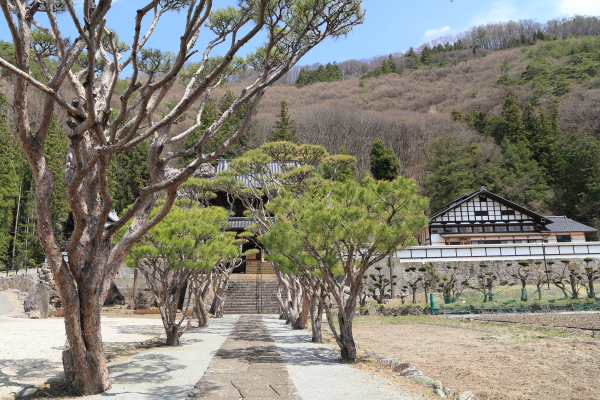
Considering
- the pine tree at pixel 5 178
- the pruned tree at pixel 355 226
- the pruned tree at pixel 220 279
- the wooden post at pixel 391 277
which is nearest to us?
the pruned tree at pixel 355 226

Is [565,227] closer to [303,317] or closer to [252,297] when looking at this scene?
[252,297]

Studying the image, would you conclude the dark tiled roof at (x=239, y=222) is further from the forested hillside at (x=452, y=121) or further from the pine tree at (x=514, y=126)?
the pine tree at (x=514, y=126)

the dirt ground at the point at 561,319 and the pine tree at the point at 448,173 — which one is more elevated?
the pine tree at the point at 448,173

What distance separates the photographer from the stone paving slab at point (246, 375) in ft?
17.7

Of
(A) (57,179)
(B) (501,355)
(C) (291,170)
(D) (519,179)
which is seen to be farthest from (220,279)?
(D) (519,179)

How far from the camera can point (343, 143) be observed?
5006 centimetres

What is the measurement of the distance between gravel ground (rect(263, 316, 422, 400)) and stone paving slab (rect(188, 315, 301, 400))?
0.59 feet

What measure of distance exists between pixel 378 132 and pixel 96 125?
49.1 meters

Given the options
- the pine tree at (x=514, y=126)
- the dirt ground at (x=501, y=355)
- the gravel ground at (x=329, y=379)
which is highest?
the pine tree at (x=514, y=126)

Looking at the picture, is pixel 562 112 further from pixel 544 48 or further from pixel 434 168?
pixel 544 48

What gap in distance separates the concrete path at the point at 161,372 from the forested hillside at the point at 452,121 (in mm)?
5639

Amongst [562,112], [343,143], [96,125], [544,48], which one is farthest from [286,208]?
[544,48]

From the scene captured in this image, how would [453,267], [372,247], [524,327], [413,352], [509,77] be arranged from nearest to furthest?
[372,247], [413,352], [524,327], [453,267], [509,77]

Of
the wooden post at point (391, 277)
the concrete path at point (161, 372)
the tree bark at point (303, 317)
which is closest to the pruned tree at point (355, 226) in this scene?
the concrete path at point (161, 372)
